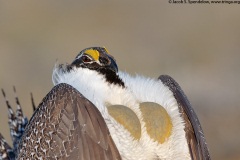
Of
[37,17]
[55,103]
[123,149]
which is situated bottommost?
[123,149]

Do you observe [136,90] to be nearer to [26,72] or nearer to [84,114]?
[84,114]

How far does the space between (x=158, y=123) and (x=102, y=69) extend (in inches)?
13.7

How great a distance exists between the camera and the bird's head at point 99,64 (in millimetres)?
3961

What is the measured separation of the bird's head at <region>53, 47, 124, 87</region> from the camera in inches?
156

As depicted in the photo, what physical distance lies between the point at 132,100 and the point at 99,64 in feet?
0.72

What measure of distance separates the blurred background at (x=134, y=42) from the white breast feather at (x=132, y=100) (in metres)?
4.94

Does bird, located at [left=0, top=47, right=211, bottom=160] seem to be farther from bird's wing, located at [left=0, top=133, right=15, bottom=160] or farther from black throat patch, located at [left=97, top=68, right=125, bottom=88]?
bird's wing, located at [left=0, top=133, right=15, bottom=160]

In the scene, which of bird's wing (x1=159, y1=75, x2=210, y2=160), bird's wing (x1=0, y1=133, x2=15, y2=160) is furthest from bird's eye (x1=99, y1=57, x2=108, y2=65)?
bird's wing (x1=0, y1=133, x2=15, y2=160)

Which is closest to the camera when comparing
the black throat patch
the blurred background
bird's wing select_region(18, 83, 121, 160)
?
bird's wing select_region(18, 83, 121, 160)

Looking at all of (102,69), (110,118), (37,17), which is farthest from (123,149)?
(37,17)

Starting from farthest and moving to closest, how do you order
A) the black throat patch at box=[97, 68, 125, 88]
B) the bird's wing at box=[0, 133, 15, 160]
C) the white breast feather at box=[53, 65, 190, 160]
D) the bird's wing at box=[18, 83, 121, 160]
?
the bird's wing at box=[0, 133, 15, 160]
the black throat patch at box=[97, 68, 125, 88]
the white breast feather at box=[53, 65, 190, 160]
the bird's wing at box=[18, 83, 121, 160]

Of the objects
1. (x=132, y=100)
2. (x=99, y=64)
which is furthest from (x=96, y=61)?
(x=132, y=100)

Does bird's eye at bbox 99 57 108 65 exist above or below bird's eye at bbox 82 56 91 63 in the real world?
below

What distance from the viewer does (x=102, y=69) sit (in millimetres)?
3969
